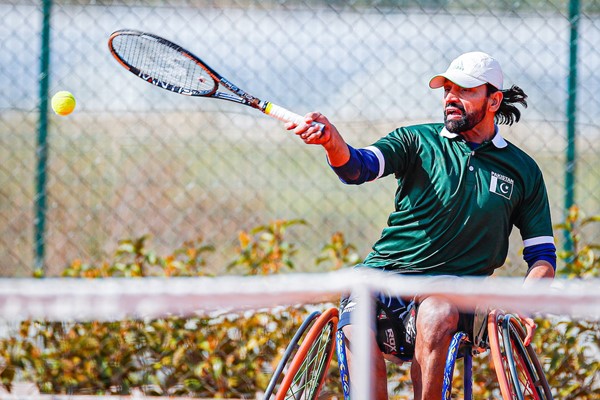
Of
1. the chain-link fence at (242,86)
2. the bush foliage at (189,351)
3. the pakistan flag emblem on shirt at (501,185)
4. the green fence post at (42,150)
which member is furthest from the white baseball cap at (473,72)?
the green fence post at (42,150)

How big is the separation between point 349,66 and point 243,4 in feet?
1.86

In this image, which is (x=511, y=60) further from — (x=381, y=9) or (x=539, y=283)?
(x=539, y=283)

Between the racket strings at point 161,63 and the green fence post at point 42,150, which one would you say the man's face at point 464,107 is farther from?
the green fence post at point 42,150

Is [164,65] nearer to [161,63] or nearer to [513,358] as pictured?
[161,63]

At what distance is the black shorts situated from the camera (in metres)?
3.00

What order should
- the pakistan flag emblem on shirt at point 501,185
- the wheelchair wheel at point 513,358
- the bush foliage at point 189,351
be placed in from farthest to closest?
the bush foliage at point 189,351 → the pakistan flag emblem on shirt at point 501,185 → the wheelchair wheel at point 513,358

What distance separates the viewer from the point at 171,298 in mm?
1758

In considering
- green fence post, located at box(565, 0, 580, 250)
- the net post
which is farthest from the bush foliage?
the net post

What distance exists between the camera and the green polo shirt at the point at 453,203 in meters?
3.08

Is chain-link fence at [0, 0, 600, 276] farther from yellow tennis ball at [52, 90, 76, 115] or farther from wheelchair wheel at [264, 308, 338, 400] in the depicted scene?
wheelchair wheel at [264, 308, 338, 400]

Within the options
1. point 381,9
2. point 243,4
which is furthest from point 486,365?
point 243,4

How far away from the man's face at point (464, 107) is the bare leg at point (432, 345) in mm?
640

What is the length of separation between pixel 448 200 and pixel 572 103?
159 cm

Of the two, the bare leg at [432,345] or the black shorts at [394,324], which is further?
the black shorts at [394,324]
